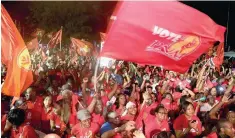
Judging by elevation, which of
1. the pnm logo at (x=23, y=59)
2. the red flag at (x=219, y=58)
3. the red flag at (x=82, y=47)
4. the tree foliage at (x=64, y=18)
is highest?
the tree foliage at (x=64, y=18)

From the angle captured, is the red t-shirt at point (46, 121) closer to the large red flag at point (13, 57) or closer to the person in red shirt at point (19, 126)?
the person in red shirt at point (19, 126)

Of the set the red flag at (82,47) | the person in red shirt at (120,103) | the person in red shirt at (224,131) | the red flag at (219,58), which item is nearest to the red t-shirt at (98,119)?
the person in red shirt at (120,103)

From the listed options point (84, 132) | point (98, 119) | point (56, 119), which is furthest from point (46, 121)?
point (84, 132)

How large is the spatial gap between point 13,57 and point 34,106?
2.26 meters

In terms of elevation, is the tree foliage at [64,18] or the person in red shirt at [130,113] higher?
the tree foliage at [64,18]

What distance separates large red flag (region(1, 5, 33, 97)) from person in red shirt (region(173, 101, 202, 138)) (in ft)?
8.22

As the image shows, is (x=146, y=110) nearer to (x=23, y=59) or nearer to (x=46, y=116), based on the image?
(x=46, y=116)

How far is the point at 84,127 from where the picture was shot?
6.52 m

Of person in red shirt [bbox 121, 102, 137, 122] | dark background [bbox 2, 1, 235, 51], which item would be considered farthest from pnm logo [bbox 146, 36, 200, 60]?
dark background [bbox 2, 1, 235, 51]

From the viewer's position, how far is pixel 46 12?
40906mm

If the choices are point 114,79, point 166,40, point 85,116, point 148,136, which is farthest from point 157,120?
point 114,79

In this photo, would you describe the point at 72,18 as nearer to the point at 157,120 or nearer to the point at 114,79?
the point at 114,79

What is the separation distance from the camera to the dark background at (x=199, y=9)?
4225 cm

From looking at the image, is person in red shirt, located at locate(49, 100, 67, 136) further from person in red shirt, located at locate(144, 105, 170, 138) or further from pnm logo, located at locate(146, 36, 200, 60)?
pnm logo, located at locate(146, 36, 200, 60)
